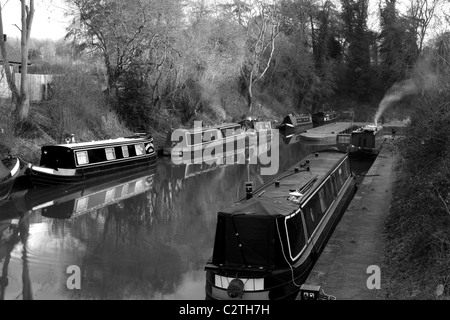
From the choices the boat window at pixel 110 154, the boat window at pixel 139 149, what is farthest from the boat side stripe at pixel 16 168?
the boat window at pixel 139 149

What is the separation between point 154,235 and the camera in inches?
505

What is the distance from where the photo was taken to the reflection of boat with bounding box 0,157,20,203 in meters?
16.0

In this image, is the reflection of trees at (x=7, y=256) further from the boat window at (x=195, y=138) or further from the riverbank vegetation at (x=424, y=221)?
the boat window at (x=195, y=138)

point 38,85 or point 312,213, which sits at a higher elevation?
point 38,85

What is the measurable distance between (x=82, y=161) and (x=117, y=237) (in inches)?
297

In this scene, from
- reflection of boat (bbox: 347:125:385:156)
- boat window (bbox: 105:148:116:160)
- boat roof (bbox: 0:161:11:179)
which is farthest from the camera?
reflection of boat (bbox: 347:125:385:156)

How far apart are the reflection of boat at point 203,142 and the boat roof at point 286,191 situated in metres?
10.6

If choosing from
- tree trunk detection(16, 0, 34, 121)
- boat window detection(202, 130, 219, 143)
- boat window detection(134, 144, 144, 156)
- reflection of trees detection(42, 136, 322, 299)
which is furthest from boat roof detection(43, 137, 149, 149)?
boat window detection(202, 130, 219, 143)

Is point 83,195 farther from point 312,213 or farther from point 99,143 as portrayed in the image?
point 312,213

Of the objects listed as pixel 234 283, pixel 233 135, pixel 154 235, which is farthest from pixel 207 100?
pixel 234 283

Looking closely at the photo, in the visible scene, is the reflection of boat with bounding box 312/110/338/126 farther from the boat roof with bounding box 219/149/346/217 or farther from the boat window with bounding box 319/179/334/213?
the boat window with bounding box 319/179/334/213

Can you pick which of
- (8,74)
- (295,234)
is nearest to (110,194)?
(8,74)

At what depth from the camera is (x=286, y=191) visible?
998 centimetres
